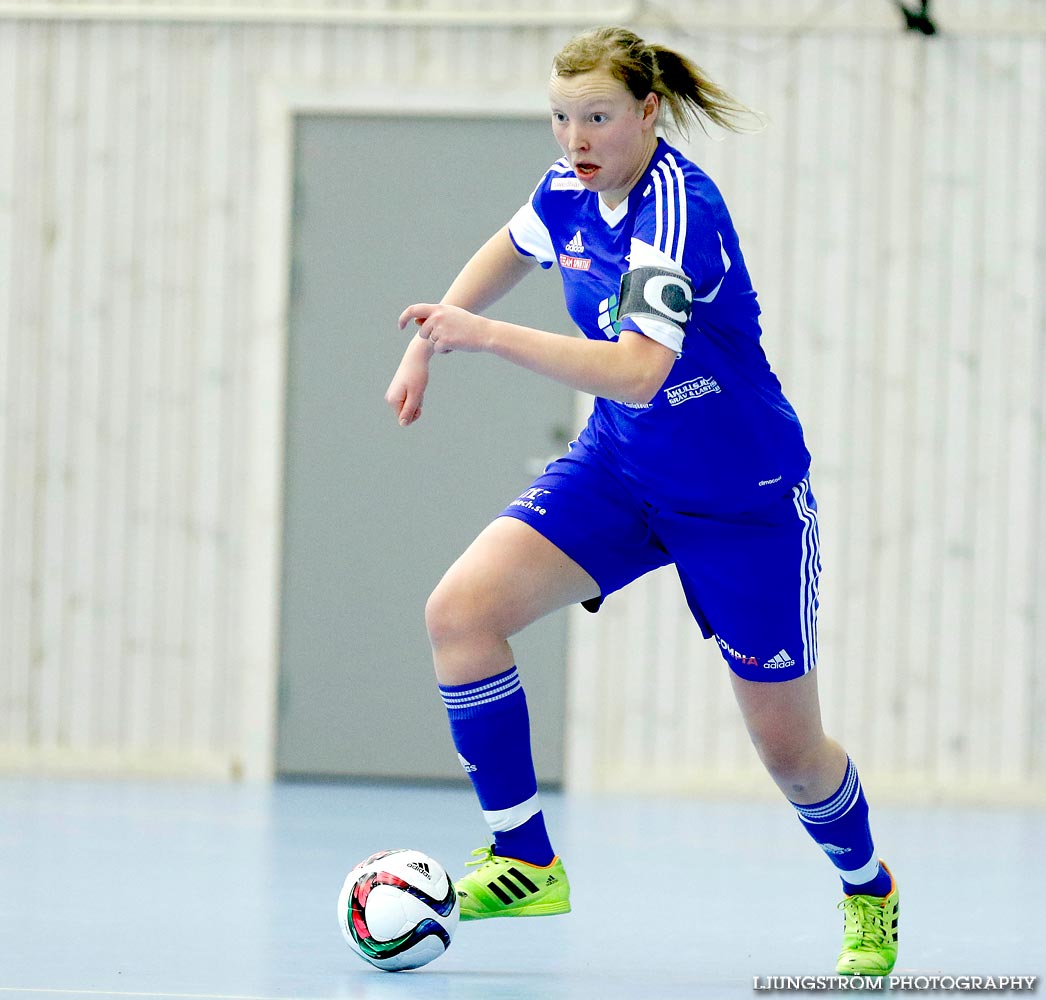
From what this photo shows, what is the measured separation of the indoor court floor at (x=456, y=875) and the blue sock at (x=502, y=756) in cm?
23

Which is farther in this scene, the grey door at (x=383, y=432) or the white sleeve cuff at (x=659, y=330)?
the grey door at (x=383, y=432)

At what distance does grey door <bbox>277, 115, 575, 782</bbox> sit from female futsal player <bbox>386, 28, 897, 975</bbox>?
3.44m

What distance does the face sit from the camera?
2703 mm

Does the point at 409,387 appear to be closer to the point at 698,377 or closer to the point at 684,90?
the point at 698,377

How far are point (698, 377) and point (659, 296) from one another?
0.94 feet

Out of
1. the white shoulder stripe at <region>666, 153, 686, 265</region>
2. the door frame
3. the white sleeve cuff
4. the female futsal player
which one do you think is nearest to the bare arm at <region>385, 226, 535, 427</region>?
the female futsal player

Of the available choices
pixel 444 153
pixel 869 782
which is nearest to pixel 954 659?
pixel 869 782

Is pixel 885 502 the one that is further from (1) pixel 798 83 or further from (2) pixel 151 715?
(2) pixel 151 715

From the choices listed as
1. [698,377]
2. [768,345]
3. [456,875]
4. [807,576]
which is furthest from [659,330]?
[768,345]

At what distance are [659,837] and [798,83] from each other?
126 inches

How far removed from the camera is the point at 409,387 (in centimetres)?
291

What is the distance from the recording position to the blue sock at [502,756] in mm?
2951

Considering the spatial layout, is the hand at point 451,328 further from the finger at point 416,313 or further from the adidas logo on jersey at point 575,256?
the adidas logo on jersey at point 575,256

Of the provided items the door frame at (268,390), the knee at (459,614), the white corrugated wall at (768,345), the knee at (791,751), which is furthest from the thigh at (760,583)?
the door frame at (268,390)
